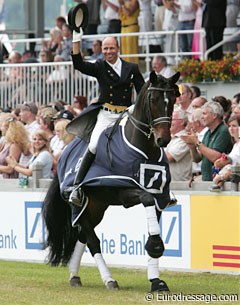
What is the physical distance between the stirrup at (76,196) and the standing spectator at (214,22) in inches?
378

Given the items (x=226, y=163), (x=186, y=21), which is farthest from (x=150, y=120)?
(x=186, y=21)

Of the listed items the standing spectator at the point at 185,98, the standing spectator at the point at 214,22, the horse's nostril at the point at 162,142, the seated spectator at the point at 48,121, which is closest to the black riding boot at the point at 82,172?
the horse's nostril at the point at 162,142

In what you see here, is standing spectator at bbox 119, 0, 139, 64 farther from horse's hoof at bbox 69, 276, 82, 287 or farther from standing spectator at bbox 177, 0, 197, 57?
horse's hoof at bbox 69, 276, 82, 287

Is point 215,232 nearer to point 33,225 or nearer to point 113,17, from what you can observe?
point 33,225

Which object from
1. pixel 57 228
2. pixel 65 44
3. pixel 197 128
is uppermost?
pixel 65 44

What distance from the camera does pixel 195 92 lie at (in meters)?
19.1

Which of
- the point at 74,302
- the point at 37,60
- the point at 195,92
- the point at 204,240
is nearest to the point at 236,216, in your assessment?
the point at 204,240

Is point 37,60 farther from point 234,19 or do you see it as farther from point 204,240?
point 204,240

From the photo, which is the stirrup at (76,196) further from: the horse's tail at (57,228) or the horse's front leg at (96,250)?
the horse's tail at (57,228)

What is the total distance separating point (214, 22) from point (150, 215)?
1046cm

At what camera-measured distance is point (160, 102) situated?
11.7 m

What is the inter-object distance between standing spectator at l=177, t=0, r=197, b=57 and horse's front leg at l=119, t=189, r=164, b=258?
35.8 ft

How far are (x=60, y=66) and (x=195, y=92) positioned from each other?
5.39 meters

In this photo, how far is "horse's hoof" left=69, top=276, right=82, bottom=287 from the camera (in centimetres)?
1292
